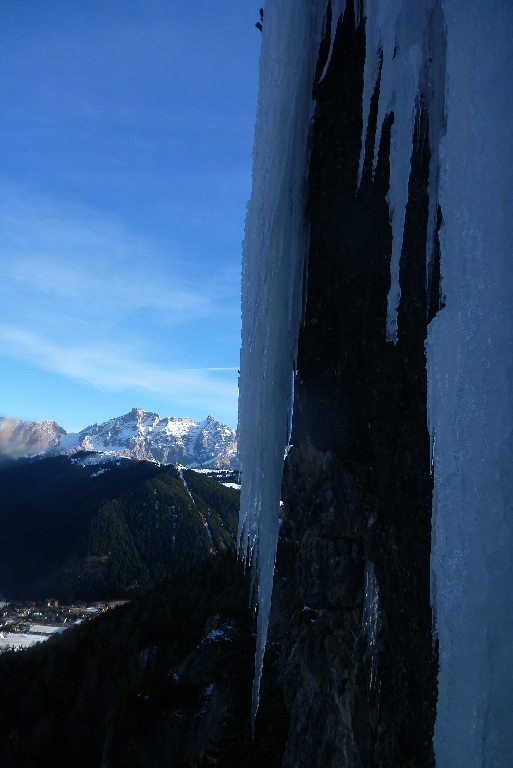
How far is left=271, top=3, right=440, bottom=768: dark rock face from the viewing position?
348cm

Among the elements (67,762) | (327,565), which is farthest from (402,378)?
(67,762)

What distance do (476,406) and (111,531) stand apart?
89189 mm

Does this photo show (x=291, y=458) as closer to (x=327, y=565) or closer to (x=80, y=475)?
(x=327, y=565)

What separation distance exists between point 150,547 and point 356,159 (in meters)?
84.6

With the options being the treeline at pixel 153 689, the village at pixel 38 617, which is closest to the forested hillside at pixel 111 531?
the village at pixel 38 617

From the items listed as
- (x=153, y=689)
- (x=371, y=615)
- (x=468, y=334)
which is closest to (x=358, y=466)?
(x=371, y=615)

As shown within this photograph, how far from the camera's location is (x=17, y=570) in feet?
261

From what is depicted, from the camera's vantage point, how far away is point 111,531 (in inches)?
3248

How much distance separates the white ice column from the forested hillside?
65.1m

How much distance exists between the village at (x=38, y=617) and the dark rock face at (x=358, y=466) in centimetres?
5212

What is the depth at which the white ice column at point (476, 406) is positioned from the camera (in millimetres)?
2207

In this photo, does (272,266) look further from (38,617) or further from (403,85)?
(38,617)

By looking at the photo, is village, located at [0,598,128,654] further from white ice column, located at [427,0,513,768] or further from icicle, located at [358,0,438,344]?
icicle, located at [358,0,438,344]

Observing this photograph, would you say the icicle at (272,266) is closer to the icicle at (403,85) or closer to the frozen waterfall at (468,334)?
the icicle at (403,85)
